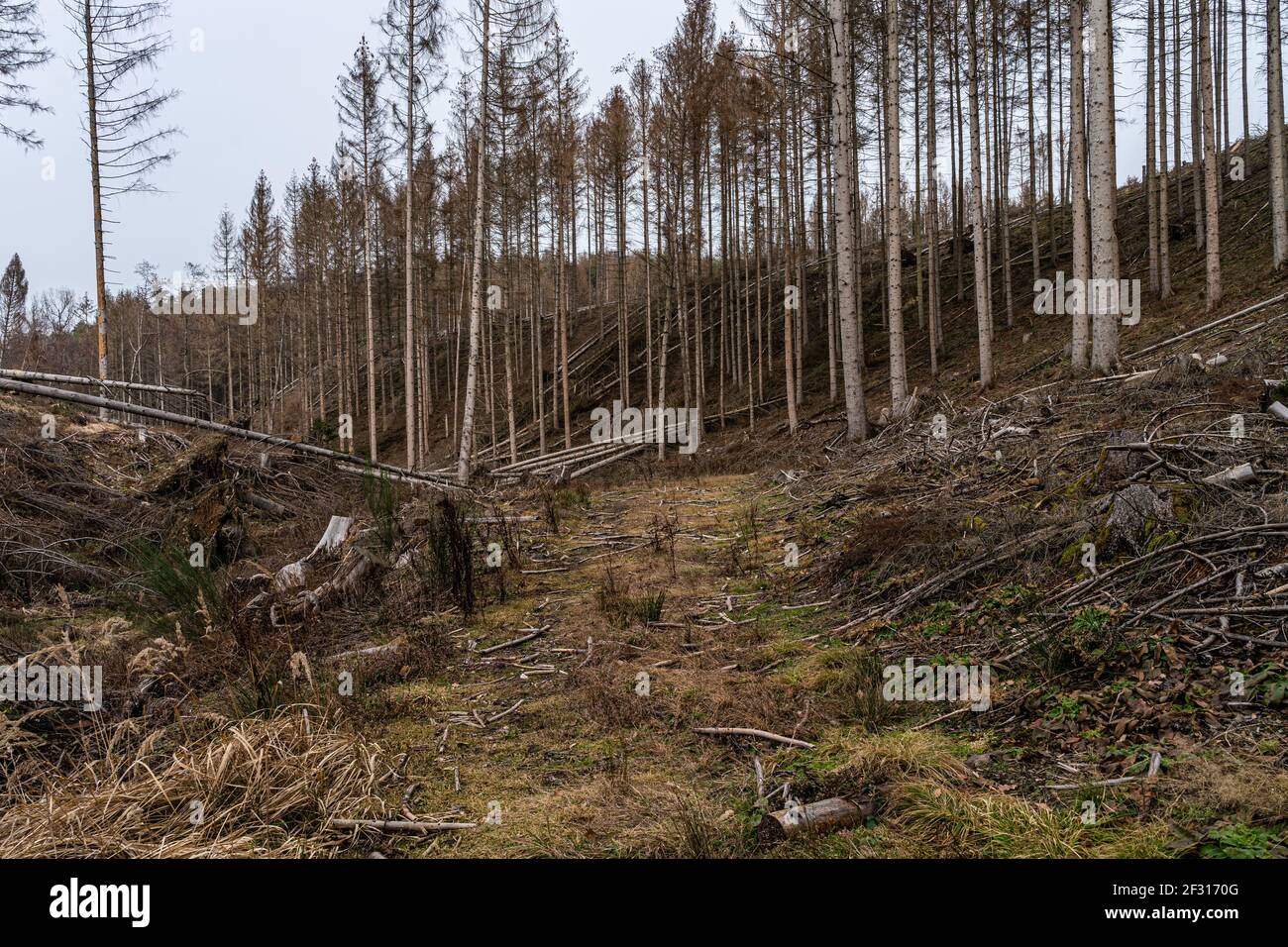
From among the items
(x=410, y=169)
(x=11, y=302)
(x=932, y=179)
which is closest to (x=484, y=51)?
(x=410, y=169)

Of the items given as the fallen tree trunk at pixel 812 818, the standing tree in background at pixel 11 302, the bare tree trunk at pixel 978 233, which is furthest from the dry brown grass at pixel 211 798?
the standing tree in background at pixel 11 302

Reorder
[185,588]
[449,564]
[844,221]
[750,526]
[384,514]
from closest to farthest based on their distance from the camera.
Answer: [185,588]
[449,564]
[384,514]
[750,526]
[844,221]

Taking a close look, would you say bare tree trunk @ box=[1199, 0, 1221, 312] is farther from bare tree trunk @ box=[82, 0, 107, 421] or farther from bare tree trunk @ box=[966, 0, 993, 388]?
bare tree trunk @ box=[82, 0, 107, 421]

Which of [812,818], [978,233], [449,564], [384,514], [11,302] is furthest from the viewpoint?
[11,302]

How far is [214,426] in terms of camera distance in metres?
10.5

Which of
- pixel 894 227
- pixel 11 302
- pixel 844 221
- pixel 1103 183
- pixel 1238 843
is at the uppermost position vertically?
pixel 11 302

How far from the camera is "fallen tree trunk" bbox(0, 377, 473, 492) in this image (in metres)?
8.57

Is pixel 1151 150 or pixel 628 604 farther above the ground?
pixel 1151 150

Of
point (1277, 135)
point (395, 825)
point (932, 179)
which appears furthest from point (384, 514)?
point (932, 179)

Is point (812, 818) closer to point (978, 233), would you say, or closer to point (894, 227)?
point (894, 227)

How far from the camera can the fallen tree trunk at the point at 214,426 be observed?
28.1 ft

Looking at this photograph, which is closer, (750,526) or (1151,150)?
(750,526)
